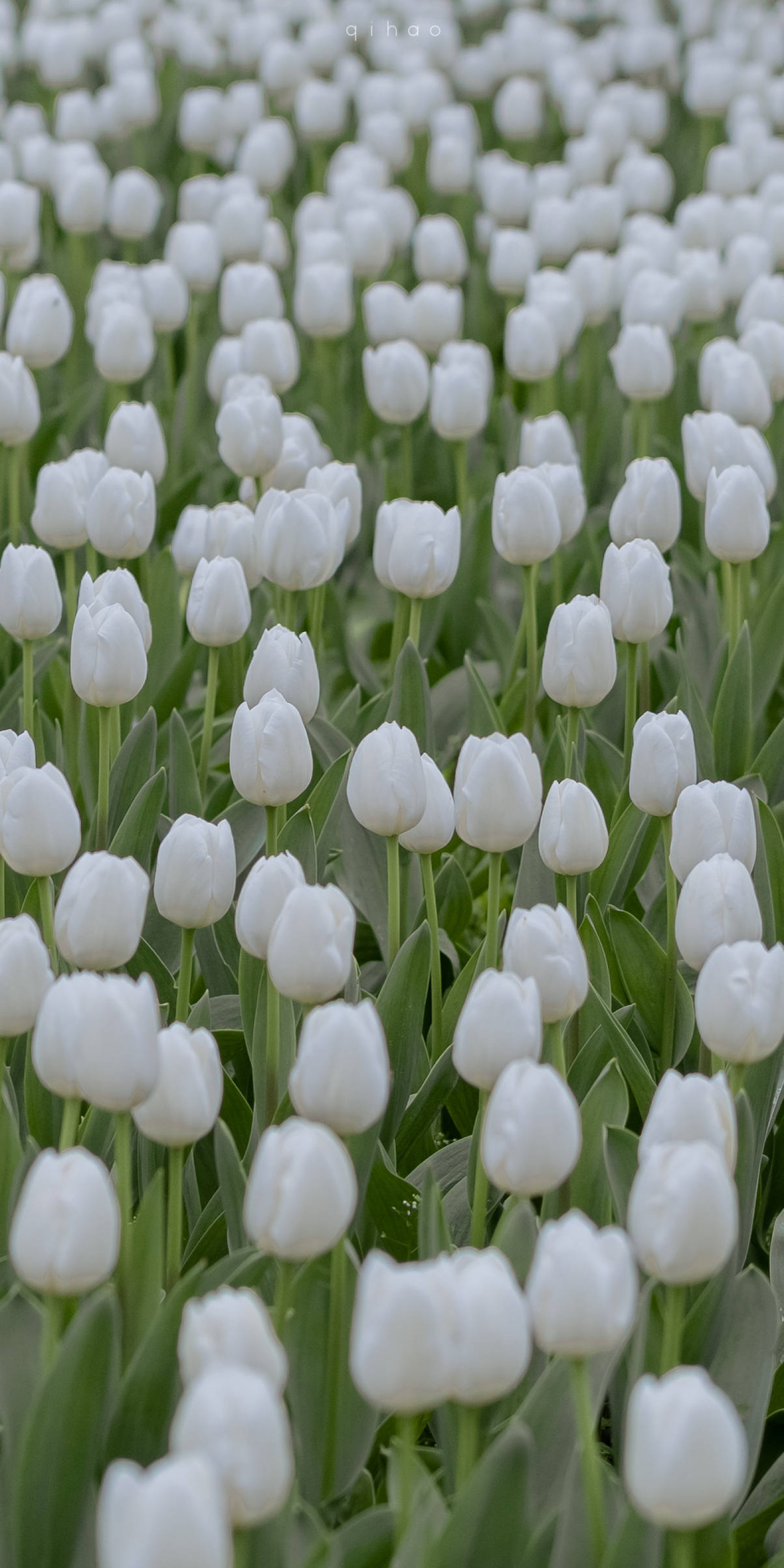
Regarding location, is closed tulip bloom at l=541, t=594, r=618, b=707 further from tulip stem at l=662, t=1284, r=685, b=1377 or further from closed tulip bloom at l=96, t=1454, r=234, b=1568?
closed tulip bloom at l=96, t=1454, r=234, b=1568

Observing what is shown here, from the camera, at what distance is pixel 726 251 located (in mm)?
3104

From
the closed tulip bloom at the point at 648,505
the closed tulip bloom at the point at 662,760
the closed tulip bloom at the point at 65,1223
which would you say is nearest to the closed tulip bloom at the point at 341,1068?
the closed tulip bloom at the point at 65,1223

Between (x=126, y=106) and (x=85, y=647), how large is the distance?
265 cm

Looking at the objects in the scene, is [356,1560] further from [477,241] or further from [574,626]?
[477,241]

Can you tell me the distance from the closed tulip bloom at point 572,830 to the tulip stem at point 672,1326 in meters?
0.37

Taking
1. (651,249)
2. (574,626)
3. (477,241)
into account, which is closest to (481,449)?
(651,249)

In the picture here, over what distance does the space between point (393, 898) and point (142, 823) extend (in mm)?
263

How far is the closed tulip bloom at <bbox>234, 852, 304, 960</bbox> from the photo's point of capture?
1.18m

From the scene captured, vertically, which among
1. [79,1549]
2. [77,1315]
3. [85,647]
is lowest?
[79,1549]

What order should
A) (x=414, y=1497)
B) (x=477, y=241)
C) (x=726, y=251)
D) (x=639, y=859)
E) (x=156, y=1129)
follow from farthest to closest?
(x=477, y=241) → (x=726, y=251) → (x=639, y=859) → (x=156, y=1129) → (x=414, y=1497)

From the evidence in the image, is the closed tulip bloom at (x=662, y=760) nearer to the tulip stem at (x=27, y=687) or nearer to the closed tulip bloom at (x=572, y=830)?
the closed tulip bloom at (x=572, y=830)

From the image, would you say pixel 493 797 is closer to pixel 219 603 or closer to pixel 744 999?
pixel 744 999

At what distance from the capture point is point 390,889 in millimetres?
1431

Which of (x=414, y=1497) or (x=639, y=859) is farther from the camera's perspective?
(x=639, y=859)
